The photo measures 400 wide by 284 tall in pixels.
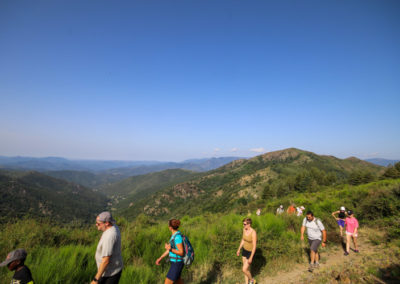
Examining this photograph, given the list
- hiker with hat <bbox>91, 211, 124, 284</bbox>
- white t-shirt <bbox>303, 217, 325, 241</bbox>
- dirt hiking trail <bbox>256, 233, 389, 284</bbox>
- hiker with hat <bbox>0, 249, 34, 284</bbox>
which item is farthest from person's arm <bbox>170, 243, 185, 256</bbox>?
white t-shirt <bbox>303, 217, 325, 241</bbox>

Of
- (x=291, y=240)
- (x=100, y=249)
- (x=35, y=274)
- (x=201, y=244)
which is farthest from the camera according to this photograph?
(x=291, y=240)

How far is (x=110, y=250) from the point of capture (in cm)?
290

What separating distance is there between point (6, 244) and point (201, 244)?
18.2 ft

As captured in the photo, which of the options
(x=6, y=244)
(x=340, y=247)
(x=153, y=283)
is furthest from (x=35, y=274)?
(x=340, y=247)

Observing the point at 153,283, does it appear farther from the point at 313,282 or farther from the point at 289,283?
the point at 313,282

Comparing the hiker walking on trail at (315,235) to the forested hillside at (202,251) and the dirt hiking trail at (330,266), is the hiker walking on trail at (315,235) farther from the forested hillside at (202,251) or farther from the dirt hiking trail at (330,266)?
the forested hillside at (202,251)

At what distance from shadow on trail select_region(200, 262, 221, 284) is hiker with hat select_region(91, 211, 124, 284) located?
10.1 feet

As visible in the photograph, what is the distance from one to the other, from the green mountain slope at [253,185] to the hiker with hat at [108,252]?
1505 inches

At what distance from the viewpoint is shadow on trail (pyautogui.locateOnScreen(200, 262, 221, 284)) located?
16.7ft

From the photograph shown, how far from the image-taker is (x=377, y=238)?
7.39m

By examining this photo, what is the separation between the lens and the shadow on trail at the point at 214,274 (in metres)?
5.08

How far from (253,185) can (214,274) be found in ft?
250

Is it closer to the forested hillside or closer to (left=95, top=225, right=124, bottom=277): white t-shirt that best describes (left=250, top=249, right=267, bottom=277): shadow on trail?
the forested hillside

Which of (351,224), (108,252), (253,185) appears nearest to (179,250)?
(108,252)
